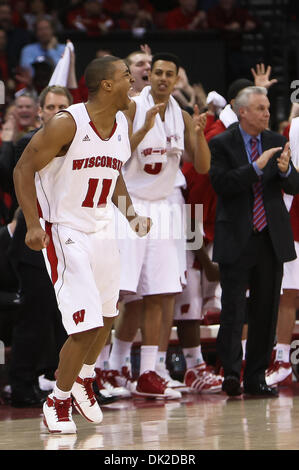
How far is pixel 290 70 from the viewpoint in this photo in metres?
13.1

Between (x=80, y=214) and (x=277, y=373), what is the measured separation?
2677mm

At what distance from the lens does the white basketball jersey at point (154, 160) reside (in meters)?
7.09

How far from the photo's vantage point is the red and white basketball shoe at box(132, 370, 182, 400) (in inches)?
276

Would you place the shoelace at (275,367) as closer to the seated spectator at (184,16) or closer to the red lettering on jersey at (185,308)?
the red lettering on jersey at (185,308)

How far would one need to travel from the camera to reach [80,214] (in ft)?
18.0

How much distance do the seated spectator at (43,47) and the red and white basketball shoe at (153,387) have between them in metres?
5.38

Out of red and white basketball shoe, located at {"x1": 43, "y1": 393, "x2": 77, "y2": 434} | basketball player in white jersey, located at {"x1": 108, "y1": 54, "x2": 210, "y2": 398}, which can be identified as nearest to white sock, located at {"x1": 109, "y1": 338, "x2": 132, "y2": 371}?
basketball player in white jersey, located at {"x1": 108, "y1": 54, "x2": 210, "y2": 398}

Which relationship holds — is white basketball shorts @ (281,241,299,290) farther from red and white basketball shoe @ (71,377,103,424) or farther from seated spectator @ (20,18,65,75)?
seated spectator @ (20,18,65,75)

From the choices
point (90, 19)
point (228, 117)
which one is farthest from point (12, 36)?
point (228, 117)

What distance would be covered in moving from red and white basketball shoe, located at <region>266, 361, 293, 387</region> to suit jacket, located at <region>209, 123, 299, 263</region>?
3.14 ft

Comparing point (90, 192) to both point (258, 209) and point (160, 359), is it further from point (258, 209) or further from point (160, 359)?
point (160, 359)

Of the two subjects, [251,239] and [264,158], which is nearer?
[264,158]

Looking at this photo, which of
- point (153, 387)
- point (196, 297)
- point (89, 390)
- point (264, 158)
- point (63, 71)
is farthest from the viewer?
point (63, 71)

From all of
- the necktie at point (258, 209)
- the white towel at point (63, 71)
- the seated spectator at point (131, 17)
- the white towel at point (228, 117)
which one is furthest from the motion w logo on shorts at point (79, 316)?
the seated spectator at point (131, 17)
